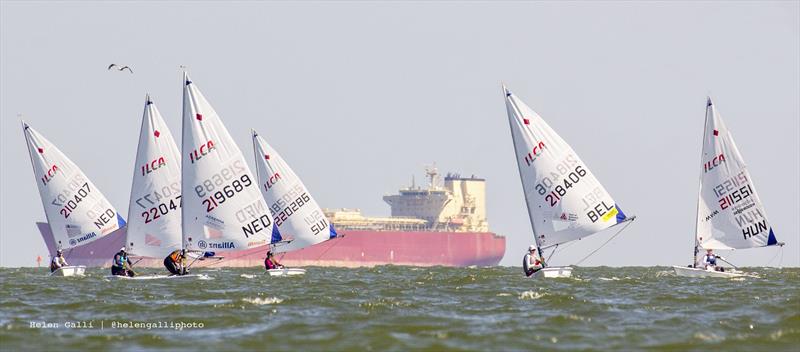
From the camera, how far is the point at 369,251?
406 feet

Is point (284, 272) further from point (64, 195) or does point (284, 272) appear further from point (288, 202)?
point (64, 195)

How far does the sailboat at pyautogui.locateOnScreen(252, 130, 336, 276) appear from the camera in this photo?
197ft

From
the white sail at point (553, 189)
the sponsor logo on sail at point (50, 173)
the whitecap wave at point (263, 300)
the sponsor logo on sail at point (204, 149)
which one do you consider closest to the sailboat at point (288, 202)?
the sponsor logo on sail at point (50, 173)

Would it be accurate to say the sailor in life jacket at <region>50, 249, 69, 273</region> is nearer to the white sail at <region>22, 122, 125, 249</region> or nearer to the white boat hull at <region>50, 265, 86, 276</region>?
the white boat hull at <region>50, 265, 86, 276</region>

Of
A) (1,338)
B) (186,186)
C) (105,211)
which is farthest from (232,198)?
(1,338)

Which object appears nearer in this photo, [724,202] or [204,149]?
[204,149]

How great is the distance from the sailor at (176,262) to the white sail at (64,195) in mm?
12202

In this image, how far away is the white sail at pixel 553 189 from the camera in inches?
1766

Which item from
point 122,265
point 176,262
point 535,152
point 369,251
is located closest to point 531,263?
point 535,152

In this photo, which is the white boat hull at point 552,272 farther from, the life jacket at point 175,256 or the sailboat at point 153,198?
the sailboat at point 153,198

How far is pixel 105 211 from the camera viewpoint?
58.2 meters

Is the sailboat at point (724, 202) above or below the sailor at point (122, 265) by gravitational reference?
above

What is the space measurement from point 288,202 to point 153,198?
13327 mm

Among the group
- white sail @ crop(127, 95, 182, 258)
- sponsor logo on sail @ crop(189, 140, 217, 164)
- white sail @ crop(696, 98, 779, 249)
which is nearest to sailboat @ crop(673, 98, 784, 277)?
white sail @ crop(696, 98, 779, 249)
